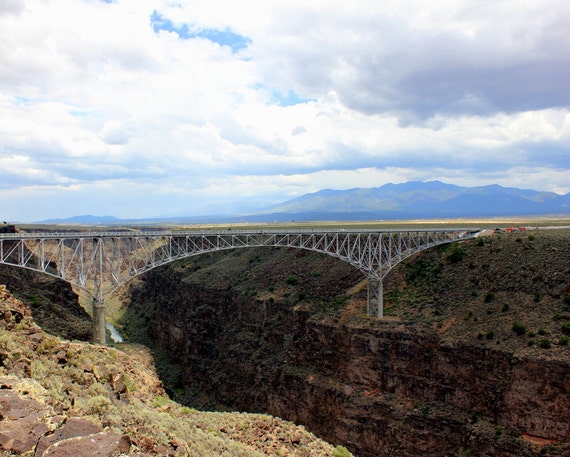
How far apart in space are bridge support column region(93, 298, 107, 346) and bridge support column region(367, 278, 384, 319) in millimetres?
26237

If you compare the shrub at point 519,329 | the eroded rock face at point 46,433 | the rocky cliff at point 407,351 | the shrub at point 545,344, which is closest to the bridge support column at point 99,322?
the rocky cliff at point 407,351

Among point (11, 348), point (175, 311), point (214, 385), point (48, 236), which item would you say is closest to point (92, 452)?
point (11, 348)

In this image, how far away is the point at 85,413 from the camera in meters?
13.2

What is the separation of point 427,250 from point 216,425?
4291 centimetres

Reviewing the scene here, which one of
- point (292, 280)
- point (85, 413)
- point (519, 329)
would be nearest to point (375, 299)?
point (519, 329)

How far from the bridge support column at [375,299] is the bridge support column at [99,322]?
2624 centimetres

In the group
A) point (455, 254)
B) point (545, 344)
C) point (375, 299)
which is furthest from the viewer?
point (455, 254)

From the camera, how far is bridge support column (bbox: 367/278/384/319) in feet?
174

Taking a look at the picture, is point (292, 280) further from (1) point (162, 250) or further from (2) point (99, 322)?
(2) point (99, 322)

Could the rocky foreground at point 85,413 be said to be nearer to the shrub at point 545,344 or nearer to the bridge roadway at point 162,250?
the shrub at point 545,344

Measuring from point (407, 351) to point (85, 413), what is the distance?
3764 centimetres

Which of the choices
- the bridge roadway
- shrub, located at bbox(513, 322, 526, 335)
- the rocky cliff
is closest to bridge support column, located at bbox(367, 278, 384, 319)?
the bridge roadway

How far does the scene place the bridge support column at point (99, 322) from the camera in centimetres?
4766

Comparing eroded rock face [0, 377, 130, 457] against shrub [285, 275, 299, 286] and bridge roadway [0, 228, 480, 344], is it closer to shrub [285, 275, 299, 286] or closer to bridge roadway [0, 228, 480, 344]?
bridge roadway [0, 228, 480, 344]
